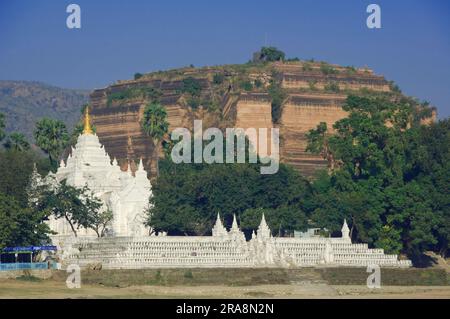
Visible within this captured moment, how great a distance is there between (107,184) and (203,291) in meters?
28.9

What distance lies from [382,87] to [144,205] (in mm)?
39197

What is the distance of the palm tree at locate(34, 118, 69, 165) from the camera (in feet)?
412

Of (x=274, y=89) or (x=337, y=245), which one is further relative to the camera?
(x=274, y=89)

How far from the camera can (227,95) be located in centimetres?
14625

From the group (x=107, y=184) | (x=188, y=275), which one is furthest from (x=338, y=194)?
(x=188, y=275)

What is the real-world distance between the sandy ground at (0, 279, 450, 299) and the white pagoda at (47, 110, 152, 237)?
2004cm

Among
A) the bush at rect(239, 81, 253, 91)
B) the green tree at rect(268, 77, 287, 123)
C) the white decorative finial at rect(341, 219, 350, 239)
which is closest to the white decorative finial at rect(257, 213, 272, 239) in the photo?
the white decorative finial at rect(341, 219, 350, 239)

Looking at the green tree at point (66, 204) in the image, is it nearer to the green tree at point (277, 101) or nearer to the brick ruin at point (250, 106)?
the brick ruin at point (250, 106)

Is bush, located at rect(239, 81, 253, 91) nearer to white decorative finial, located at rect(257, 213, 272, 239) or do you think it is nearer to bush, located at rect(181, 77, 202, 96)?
bush, located at rect(181, 77, 202, 96)

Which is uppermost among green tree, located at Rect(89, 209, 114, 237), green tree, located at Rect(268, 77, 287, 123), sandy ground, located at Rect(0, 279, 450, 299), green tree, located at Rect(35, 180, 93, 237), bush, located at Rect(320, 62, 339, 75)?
bush, located at Rect(320, 62, 339, 75)

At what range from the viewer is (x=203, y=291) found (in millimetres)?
90562

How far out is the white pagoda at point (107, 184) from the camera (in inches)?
4508
